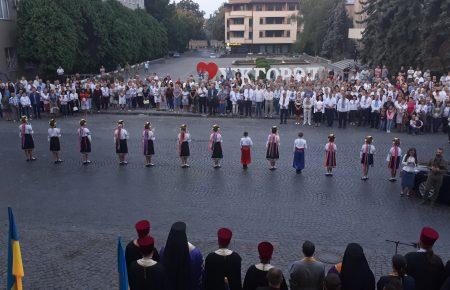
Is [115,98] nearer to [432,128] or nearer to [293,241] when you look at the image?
[432,128]

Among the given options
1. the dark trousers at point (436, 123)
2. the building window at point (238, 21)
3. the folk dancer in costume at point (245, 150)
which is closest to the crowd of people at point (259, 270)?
the folk dancer in costume at point (245, 150)

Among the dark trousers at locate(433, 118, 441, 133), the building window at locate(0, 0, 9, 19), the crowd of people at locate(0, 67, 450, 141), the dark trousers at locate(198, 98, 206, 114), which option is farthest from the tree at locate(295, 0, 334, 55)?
the dark trousers at locate(433, 118, 441, 133)

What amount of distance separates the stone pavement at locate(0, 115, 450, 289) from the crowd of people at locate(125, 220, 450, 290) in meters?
2.93

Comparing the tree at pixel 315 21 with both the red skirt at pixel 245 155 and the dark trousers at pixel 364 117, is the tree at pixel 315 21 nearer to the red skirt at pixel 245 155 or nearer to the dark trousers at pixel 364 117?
the dark trousers at pixel 364 117

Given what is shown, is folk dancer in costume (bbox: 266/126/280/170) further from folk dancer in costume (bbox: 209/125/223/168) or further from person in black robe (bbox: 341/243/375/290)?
person in black robe (bbox: 341/243/375/290)

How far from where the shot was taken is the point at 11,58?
34219 millimetres

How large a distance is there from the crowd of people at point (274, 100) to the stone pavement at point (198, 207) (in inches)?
119

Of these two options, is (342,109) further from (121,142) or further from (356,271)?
(356,271)

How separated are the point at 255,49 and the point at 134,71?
180 feet

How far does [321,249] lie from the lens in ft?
35.2

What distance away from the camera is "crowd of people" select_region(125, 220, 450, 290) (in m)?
6.26

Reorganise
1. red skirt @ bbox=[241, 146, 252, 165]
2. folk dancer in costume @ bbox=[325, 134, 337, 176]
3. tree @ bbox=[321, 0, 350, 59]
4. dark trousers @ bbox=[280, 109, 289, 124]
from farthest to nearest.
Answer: tree @ bbox=[321, 0, 350, 59] < dark trousers @ bbox=[280, 109, 289, 124] < red skirt @ bbox=[241, 146, 252, 165] < folk dancer in costume @ bbox=[325, 134, 337, 176]

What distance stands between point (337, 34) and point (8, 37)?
38.6 metres

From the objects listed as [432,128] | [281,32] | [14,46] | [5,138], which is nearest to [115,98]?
[5,138]
